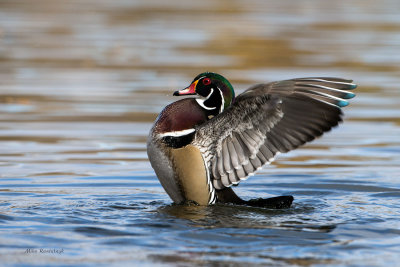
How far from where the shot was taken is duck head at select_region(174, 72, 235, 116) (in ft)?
23.2

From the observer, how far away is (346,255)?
5.66 m

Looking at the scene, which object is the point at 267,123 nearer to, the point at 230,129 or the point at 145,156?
the point at 230,129

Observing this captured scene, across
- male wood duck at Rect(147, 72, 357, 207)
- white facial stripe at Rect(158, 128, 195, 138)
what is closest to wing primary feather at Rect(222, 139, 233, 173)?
male wood duck at Rect(147, 72, 357, 207)

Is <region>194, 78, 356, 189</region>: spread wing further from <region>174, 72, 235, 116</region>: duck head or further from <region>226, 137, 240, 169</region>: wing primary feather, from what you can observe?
<region>174, 72, 235, 116</region>: duck head

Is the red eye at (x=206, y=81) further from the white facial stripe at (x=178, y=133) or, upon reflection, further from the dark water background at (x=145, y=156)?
the dark water background at (x=145, y=156)

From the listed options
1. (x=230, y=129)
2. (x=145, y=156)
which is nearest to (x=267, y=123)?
(x=230, y=129)

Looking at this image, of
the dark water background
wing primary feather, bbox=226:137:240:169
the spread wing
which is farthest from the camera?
wing primary feather, bbox=226:137:240:169

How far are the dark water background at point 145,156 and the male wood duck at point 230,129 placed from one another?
288 mm

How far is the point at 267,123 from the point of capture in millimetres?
6883

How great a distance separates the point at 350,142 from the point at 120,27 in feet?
39.2

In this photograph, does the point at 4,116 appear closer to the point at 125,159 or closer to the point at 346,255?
the point at 125,159

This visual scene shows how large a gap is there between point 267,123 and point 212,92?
53 cm

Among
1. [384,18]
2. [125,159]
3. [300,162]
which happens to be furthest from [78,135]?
[384,18]

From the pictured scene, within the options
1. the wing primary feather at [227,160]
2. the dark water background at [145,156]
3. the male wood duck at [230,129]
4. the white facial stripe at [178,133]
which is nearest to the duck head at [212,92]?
the male wood duck at [230,129]
